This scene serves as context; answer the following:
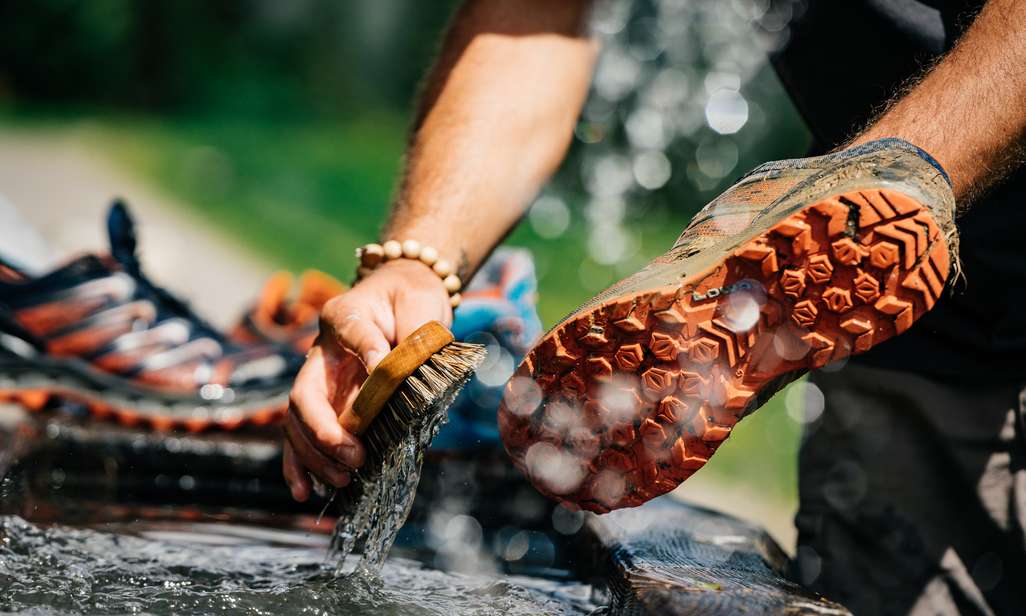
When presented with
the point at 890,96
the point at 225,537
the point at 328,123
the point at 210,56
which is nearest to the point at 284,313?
the point at 225,537

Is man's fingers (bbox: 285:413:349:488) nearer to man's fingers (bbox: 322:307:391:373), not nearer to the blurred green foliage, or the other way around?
man's fingers (bbox: 322:307:391:373)

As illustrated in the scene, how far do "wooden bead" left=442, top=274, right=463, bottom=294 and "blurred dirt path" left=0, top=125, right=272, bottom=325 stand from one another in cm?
313

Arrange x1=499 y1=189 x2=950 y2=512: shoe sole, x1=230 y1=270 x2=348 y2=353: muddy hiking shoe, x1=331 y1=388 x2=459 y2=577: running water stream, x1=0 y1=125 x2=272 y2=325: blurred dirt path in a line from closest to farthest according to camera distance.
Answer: x1=499 y1=189 x2=950 y2=512: shoe sole, x1=331 y1=388 x2=459 y2=577: running water stream, x1=230 y1=270 x2=348 y2=353: muddy hiking shoe, x1=0 y1=125 x2=272 y2=325: blurred dirt path

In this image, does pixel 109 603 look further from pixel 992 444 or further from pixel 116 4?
pixel 116 4

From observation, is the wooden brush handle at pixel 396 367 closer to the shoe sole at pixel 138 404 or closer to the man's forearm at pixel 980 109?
the man's forearm at pixel 980 109

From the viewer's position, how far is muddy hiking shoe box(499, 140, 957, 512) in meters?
1.03

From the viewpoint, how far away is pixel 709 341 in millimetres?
1091

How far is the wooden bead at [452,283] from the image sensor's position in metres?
1.59

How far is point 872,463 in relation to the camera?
1.85 meters

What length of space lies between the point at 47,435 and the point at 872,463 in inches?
63.6

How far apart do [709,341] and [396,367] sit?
0.40 metres

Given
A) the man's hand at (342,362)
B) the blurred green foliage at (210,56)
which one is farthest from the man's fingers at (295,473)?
the blurred green foliage at (210,56)

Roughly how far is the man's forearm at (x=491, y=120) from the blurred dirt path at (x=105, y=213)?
299cm

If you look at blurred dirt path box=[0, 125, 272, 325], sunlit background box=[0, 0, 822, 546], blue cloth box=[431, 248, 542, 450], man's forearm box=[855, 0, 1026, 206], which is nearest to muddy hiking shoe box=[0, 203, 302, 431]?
blue cloth box=[431, 248, 542, 450]
